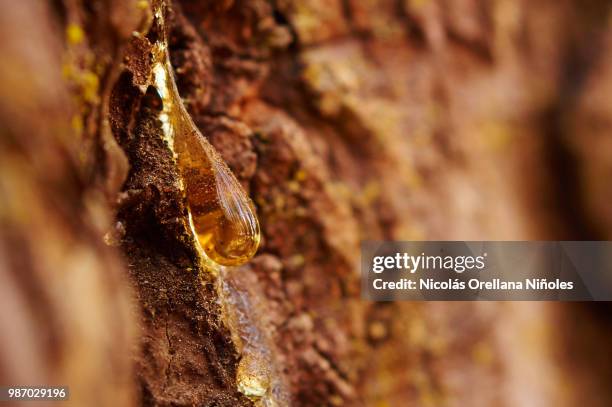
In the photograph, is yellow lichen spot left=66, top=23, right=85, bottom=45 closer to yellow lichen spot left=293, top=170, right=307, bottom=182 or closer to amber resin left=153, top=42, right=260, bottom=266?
amber resin left=153, top=42, right=260, bottom=266

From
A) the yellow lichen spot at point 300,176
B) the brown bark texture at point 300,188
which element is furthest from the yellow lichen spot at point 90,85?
the yellow lichen spot at point 300,176

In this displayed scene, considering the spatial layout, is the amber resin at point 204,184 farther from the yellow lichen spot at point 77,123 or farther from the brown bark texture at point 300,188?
the yellow lichen spot at point 77,123

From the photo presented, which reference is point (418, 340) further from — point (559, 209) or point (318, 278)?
point (559, 209)

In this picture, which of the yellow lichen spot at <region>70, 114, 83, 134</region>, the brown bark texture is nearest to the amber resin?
the brown bark texture

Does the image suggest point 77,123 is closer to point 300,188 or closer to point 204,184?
point 204,184

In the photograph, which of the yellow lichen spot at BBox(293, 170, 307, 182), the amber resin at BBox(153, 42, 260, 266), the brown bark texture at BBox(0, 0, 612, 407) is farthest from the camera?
the yellow lichen spot at BBox(293, 170, 307, 182)

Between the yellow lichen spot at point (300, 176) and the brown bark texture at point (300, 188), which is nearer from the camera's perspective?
the brown bark texture at point (300, 188)

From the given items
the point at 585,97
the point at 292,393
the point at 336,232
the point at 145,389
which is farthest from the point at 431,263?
the point at 585,97
